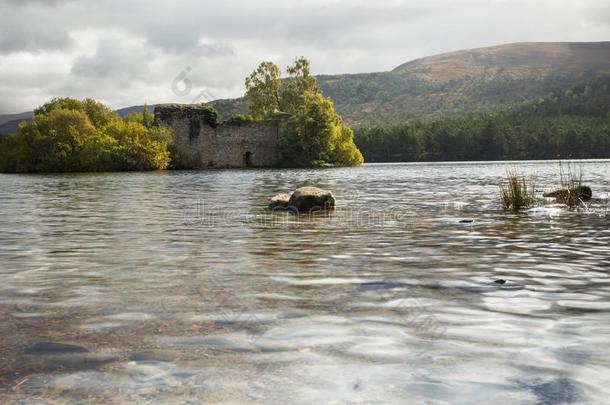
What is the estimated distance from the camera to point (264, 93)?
76375 mm

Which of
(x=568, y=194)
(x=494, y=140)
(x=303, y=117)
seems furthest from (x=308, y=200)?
(x=494, y=140)

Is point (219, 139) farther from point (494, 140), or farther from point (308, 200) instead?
point (308, 200)

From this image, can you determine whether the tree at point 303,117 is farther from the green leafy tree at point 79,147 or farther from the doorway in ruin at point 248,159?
the green leafy tree at point 79,147

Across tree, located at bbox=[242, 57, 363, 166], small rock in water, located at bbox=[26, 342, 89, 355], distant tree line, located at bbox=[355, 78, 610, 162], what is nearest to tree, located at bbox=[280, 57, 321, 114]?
tree, located at bbox=[242, 57, 363, 166]

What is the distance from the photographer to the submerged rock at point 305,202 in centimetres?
1563

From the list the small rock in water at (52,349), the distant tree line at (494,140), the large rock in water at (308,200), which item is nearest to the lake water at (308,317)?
the small rock in water at (52,349)

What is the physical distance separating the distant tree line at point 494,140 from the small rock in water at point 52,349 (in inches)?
4118

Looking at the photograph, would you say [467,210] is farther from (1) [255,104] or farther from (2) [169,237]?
(1) [255,104]

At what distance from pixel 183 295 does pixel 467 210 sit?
1081 centimetres

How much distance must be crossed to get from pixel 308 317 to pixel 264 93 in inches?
2870

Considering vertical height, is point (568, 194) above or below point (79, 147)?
below

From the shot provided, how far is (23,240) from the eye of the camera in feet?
33.5

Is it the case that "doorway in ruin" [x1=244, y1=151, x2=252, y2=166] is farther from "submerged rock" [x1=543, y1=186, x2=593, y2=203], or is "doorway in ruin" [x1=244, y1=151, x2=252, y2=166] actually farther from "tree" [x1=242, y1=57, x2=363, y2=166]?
"submerged rock" [x1=543, y1=186, x2=593, y2=203]

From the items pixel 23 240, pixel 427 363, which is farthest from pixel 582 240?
pixel 23 240
